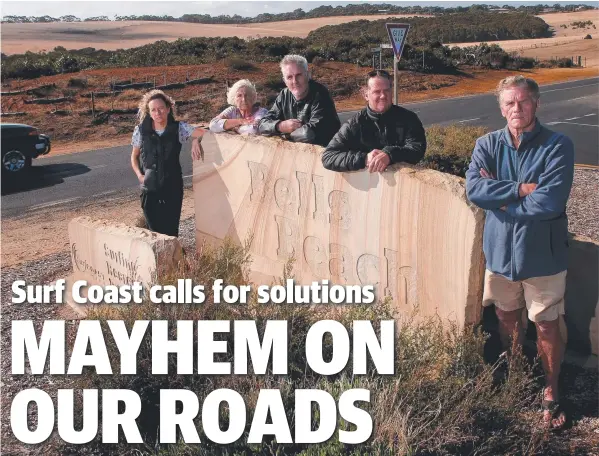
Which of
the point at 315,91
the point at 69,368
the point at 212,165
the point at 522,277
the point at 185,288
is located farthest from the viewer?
the point at 212,165

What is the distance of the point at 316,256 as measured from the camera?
18.7 feet

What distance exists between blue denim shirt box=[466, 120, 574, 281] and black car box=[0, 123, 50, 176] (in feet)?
34.4

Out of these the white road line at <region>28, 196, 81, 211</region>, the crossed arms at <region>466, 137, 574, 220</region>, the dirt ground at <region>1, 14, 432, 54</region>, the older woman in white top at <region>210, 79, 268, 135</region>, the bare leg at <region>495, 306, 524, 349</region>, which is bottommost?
the white road line at <region>28, 196, 81, 211</region>

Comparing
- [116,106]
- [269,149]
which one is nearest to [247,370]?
[269,149]

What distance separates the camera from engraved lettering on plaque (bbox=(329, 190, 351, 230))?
5.37 m

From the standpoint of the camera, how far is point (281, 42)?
36812 mm

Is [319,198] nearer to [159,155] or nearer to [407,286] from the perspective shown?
[407,286]

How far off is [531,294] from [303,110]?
94.7 inches

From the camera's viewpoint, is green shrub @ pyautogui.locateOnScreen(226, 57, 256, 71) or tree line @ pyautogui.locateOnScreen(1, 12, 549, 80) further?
tree line @ pyautogui.locateOnScreen(1, 12, 549, 80)

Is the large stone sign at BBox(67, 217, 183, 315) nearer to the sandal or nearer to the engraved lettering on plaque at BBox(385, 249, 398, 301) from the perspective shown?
the engraved lettering on plaque at BBox(385, 249, 398, 301)

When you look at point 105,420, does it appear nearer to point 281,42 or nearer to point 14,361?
point 14,361

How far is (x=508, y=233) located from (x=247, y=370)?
1.67 meters

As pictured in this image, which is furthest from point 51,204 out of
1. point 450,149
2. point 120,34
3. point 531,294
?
point 120,34

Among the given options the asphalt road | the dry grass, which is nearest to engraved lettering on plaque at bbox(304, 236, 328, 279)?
the dry grass
